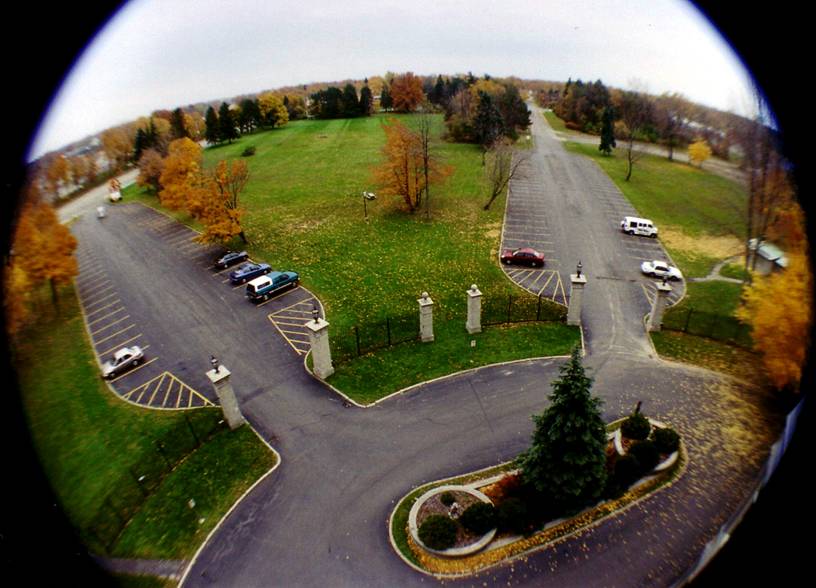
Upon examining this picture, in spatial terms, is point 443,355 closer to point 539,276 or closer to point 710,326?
point 539,276

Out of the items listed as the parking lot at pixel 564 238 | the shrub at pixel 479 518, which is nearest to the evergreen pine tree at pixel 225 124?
the parking lot at pixel 564 238

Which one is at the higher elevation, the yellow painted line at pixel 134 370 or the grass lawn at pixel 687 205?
the grass lawn at pixel 687 205

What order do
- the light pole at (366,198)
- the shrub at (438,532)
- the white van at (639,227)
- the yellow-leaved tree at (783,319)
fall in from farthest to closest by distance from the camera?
the light pole at (366,198) < the white van at (639,227) < the yellow-leaved tree at (783,319) < the shrub at (438,532)

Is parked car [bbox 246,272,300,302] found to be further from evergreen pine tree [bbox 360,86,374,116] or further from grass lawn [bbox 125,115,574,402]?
evergreen pine tree [bbox 360,86,374,116]

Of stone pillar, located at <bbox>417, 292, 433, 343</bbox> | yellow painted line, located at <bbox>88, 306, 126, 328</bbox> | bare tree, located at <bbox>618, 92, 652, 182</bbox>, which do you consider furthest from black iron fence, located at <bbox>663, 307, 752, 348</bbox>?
bare tree, located at <bbox>618, 92, 652, 182</bbox>

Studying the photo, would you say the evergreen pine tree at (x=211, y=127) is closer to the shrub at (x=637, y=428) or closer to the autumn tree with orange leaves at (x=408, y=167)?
the autumn tree with orange leaves at (x=408, y=167)

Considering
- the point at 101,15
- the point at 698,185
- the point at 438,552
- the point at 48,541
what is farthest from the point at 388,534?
the point at 698,185
